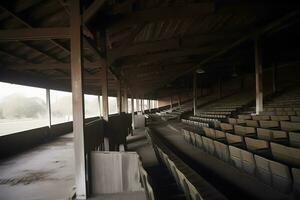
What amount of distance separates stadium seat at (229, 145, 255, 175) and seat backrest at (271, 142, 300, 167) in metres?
0.36

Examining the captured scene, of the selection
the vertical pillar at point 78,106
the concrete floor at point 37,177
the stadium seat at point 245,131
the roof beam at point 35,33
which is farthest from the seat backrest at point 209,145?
the roof beam at point 35,33

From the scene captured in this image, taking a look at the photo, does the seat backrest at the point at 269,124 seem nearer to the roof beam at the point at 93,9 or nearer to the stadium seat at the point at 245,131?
the stadium seat at the point at 245,131

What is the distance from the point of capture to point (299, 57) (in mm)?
14594

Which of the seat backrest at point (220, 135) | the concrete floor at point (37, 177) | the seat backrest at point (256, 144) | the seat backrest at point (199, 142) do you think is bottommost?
the concrete floor at point (37, 177)

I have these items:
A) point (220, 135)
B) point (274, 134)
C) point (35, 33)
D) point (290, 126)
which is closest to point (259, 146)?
point (274, 134)

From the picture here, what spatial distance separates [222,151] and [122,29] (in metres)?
4.06

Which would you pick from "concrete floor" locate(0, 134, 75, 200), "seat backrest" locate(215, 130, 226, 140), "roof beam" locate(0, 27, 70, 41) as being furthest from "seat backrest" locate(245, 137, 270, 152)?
"roof beam" locate(0, 27, 70, 41)

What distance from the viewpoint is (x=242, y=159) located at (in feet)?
12.9

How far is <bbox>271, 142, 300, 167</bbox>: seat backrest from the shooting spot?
3.10 metres

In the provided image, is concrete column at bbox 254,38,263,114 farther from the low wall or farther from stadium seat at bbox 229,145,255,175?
the low wall

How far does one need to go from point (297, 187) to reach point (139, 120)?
50.5ft

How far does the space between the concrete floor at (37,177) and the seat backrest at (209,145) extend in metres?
2.97

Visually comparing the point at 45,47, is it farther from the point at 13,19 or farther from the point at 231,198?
the point at 231,198

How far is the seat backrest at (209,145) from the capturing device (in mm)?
5434
